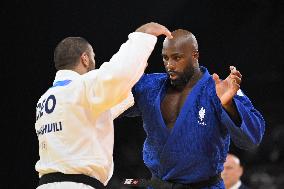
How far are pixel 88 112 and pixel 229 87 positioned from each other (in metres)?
0.91

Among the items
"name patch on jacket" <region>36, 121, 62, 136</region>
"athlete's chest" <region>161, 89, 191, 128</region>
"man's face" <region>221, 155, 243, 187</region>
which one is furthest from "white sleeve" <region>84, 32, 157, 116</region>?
"man's face" <region>221, 155, 243, 187</region>

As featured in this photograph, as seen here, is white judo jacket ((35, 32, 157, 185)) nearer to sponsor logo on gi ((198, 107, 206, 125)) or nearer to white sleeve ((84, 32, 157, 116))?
white sleeve ((84, 32, 157, 116))

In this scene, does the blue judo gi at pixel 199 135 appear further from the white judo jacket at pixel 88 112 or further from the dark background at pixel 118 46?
the dark background at pixel 118 46

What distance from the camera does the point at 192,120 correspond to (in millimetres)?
3771

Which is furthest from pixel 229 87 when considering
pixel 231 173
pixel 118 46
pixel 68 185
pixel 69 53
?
pixel 118 46

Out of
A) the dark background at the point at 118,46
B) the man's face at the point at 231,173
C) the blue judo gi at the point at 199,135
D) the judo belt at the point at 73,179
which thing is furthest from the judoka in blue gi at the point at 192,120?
the dark background at the point at 118,46

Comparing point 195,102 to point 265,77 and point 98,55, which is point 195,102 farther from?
point 265,77

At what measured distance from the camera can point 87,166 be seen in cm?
331

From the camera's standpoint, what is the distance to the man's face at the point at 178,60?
3938 millimetres

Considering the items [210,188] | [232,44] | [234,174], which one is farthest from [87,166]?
[232,44]

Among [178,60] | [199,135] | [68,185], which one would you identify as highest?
[178,60]

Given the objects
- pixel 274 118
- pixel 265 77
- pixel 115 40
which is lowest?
pixel 274 118

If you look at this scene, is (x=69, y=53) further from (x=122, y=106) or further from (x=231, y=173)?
(x=231, y=173)

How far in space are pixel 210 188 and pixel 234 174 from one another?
2.79 m
